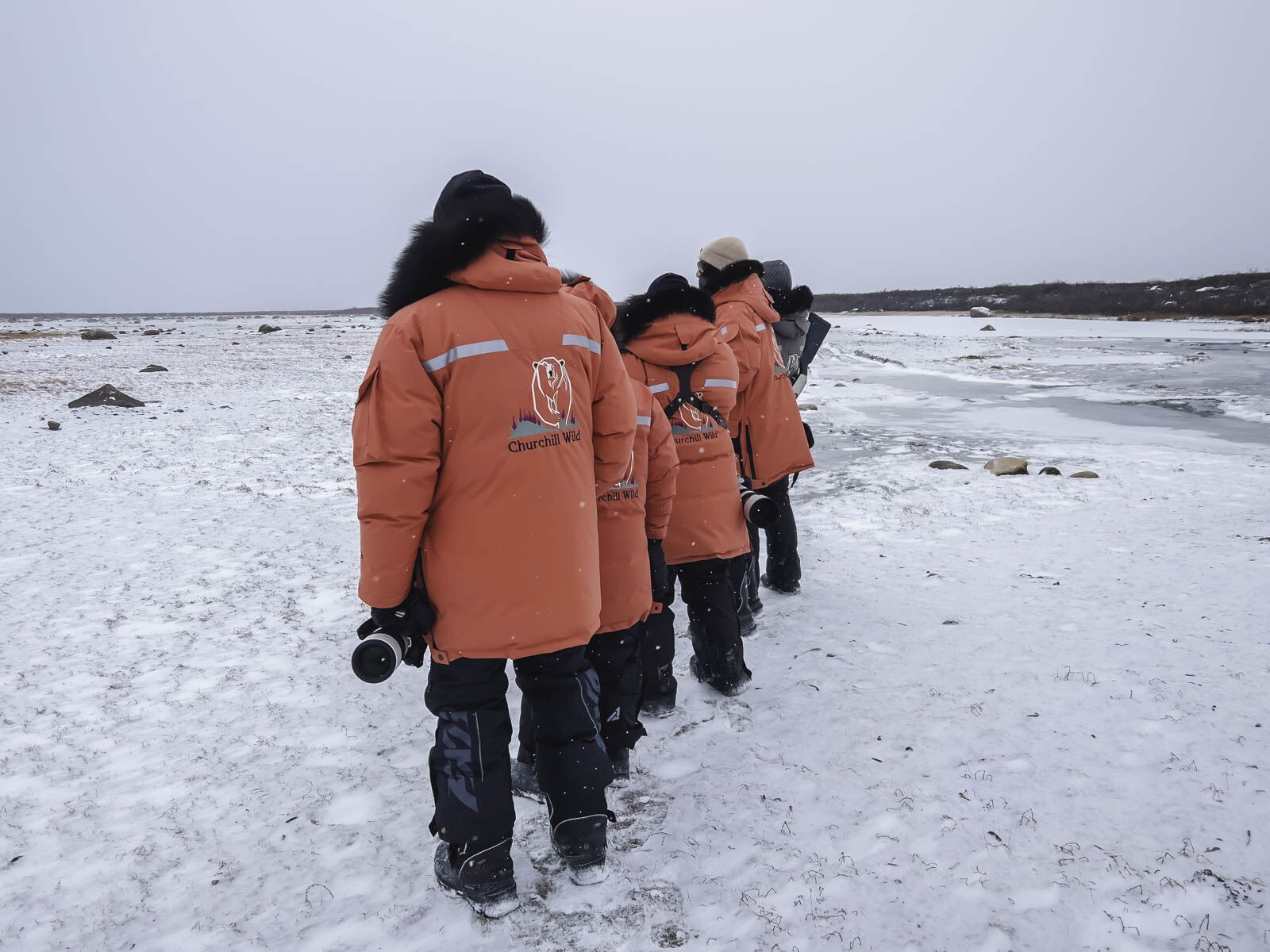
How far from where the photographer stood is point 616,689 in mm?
2756

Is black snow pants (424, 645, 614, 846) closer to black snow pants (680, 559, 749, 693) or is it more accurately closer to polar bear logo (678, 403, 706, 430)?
black snow pants (680, 559, 749, 693)

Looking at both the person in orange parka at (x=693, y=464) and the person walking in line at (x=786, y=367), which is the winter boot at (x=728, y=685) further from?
the person walking in line at (x=786, y=367)

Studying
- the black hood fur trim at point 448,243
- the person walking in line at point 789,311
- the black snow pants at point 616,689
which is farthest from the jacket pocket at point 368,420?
the person walking in line at point 789,311

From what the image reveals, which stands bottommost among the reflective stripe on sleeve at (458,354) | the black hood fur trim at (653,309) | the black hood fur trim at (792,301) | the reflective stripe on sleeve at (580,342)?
the reflective stripe on sleeve at (458,354)

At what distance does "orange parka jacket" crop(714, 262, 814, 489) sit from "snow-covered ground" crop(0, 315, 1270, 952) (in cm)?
98

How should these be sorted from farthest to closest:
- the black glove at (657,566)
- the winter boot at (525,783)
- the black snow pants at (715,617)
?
1. the black snow pants at (715,617)
2. the black glove at (657,566)
3. the winter boot at (525,783)

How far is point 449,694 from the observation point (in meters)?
2.20

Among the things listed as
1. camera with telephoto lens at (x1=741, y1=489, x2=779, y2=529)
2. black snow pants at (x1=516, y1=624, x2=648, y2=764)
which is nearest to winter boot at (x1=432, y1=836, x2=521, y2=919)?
black snow pants at (x1=516, y1=624, x2=648, y2=764)

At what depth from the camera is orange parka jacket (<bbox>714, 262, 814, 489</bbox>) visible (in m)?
3.97

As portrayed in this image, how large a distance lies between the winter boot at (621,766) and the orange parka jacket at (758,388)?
1.95m

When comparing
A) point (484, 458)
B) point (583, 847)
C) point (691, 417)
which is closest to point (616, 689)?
point (583, 847)

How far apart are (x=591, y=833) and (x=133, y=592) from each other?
402 cm

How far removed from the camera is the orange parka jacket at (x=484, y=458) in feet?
6.53

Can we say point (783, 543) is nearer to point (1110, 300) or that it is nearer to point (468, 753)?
point (468, 753)
